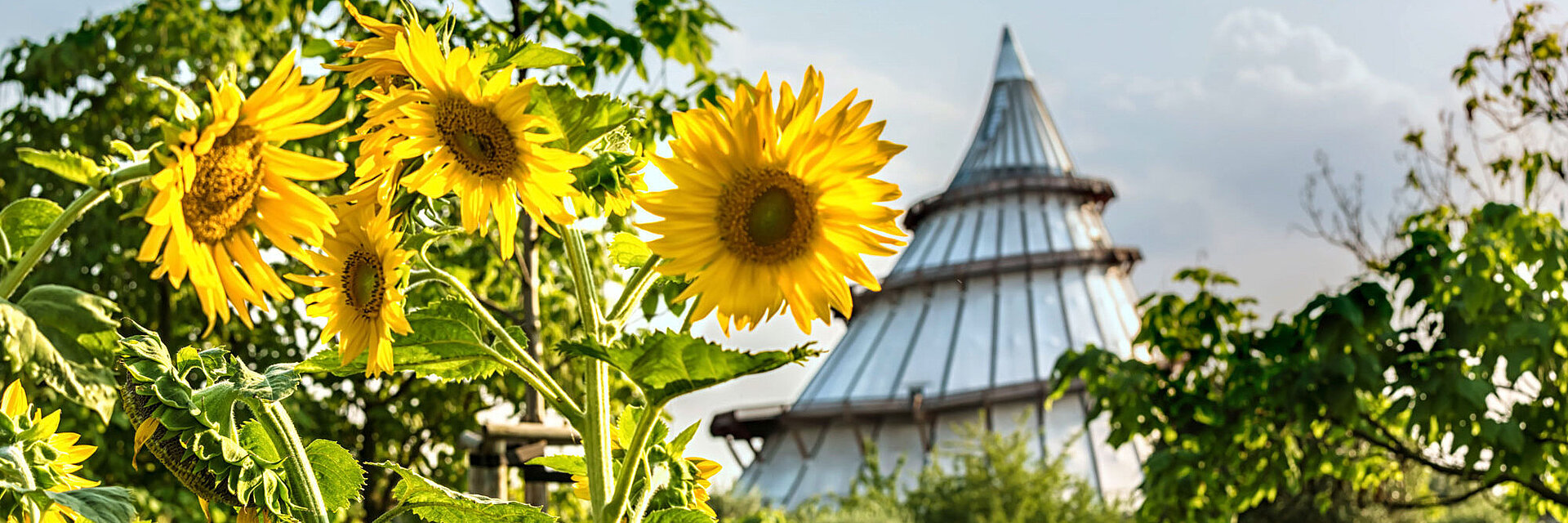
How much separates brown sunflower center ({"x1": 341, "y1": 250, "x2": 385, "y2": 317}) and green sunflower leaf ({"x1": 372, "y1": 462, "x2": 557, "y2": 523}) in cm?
11

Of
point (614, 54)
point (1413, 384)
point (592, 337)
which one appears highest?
point (614, 54)

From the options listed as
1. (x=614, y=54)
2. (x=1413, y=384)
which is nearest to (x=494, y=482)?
(x=614, y=54)

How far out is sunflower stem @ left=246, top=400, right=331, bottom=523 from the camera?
0.77m

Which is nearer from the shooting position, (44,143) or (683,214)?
(683,214)

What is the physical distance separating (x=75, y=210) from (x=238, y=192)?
0.17 metres

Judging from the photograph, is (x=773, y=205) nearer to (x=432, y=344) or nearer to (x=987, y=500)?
(x=432, y=344)

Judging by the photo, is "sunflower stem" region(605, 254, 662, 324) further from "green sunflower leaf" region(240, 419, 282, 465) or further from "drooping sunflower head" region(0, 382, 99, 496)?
"drooping sunflower head" region(0, 382, 99, 496)

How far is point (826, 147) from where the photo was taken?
26.2 inches

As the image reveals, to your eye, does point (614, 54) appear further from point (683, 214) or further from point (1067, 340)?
point (1067, 340)

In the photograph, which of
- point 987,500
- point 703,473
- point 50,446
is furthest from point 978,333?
point 50,446

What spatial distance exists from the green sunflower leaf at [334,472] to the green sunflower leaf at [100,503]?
0.49 feet

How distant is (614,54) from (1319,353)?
8.99 feet

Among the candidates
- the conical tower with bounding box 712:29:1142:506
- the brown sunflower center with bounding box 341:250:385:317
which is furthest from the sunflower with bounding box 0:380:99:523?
the conical tower with bounding box 712:29:1142:506

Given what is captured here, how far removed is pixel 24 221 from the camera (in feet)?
2.97
